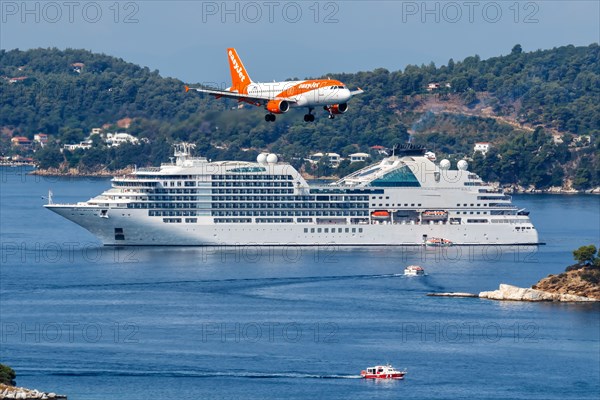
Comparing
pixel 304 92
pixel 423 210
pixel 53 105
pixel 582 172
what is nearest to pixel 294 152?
pixel 582 172

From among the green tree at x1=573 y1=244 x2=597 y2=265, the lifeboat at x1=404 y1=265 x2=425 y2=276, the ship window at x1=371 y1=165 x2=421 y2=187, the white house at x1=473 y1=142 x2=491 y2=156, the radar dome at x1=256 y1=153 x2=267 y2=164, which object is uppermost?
the white house at x1=473 y1=142 x2=491 y2=156

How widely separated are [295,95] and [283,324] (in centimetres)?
2607

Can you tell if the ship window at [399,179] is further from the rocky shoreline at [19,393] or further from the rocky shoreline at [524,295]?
the rocky shoreline at [19,393]

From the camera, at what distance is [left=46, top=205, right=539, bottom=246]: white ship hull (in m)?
110

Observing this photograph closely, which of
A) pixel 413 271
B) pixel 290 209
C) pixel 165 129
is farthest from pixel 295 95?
pixel 290 209

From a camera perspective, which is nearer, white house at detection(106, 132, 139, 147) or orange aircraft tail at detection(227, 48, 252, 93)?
orange aircraft tail at detection(227, 48, 252, 93)

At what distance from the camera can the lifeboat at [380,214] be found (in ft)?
370

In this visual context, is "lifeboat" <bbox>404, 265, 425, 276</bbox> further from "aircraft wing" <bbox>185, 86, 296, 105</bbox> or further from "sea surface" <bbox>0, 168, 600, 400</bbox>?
"aircraft wing" <bbox>185, 86, 296, 105</bbox>

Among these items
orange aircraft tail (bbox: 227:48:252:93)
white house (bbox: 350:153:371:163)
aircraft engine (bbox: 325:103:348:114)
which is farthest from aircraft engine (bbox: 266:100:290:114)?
white house (bbox: 350:153:371:163)

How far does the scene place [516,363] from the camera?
74062mm

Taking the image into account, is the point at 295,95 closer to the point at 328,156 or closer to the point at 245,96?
the point at 245,96

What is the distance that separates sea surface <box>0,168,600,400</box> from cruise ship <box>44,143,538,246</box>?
1.71 m

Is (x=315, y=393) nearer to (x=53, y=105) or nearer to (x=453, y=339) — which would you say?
(x=453, y=339)

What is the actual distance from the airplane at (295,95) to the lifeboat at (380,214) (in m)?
53.1
